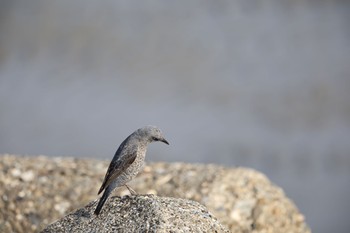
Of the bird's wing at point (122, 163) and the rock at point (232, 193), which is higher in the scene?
the rock at point (232, 193)

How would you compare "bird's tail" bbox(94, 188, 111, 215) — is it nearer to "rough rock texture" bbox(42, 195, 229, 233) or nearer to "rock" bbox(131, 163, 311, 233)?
"rough rock texture" bbox(42, 195, 229, 233)

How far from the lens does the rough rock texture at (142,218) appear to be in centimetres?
543

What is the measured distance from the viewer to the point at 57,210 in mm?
8766

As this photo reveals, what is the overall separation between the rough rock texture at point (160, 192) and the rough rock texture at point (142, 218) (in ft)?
9.28

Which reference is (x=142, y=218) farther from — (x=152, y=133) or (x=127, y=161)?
(x=152, y=133)

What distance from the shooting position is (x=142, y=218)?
547 cm

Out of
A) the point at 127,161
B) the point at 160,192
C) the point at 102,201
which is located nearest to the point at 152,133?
the point at 127,161

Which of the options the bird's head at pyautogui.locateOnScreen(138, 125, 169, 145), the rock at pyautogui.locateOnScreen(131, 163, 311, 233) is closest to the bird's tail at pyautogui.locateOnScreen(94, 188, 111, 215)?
the bird's head at pyautogui.locateOnScreen(138, 125, 169, 145)

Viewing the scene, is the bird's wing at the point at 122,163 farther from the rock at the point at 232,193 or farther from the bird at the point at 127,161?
the rock at the point at 232,193

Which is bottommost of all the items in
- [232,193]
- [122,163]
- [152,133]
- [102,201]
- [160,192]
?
[102,201]

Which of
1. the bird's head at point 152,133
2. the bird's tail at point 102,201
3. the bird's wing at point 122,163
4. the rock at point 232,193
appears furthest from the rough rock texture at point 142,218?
the rock at point 232,193

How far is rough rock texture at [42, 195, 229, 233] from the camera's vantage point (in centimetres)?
543

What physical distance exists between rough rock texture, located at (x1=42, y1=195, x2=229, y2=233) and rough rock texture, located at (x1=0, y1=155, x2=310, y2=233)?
9.28 feet

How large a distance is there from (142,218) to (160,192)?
331 centimetres
